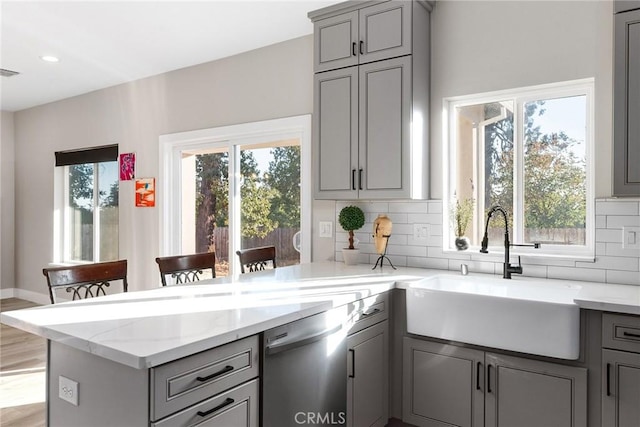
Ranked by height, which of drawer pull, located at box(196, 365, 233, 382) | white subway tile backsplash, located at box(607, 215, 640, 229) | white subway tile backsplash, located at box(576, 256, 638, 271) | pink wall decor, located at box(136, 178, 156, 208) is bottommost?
drawer pull, located at box(196, 365, 233, 382)

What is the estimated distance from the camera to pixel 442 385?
2.18 meters

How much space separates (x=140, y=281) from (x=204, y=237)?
0.89 m

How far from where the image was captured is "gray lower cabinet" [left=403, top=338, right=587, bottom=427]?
1.90m

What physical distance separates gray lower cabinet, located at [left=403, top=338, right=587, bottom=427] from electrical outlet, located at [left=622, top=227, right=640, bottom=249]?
743 mm

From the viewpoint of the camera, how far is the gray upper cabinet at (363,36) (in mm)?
2582

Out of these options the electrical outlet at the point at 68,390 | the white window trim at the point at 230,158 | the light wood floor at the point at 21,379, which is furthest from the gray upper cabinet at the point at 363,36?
the light wood floor at the point at 21,379

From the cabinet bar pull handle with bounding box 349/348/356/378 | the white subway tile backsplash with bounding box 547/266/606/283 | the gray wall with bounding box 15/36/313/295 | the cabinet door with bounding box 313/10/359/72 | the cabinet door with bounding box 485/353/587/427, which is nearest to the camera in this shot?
the cabinet door with bounding box 485/353/587/427

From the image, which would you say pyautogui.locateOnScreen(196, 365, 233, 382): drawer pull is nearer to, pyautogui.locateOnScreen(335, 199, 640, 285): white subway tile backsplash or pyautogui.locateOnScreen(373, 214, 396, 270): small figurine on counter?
pyautogui.locateOnScreen(373, 214, 396, 270): small figurine on counter

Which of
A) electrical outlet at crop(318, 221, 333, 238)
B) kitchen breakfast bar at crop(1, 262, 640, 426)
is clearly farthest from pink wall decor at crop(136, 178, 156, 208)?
kitchen breakfast bar at crop(1, 262, 640, 426)

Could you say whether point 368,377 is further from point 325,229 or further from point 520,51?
point 520,51

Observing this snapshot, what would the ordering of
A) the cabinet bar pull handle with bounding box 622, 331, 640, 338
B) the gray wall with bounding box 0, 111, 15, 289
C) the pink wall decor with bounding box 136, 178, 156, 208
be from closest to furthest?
the cabinet bar pull handle with bounding box 622, 331, 640, 338 < the pink wall decor with bounding box 136, 178, 156, 208 < the gray wall with bounding box 0, 111, 15, 289

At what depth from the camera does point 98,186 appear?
507 centimetres

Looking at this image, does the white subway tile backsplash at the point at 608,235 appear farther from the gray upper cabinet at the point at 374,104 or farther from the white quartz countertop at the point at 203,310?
the gray upper cabinet at the point at 374,104

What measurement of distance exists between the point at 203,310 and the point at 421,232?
5.33 ft
